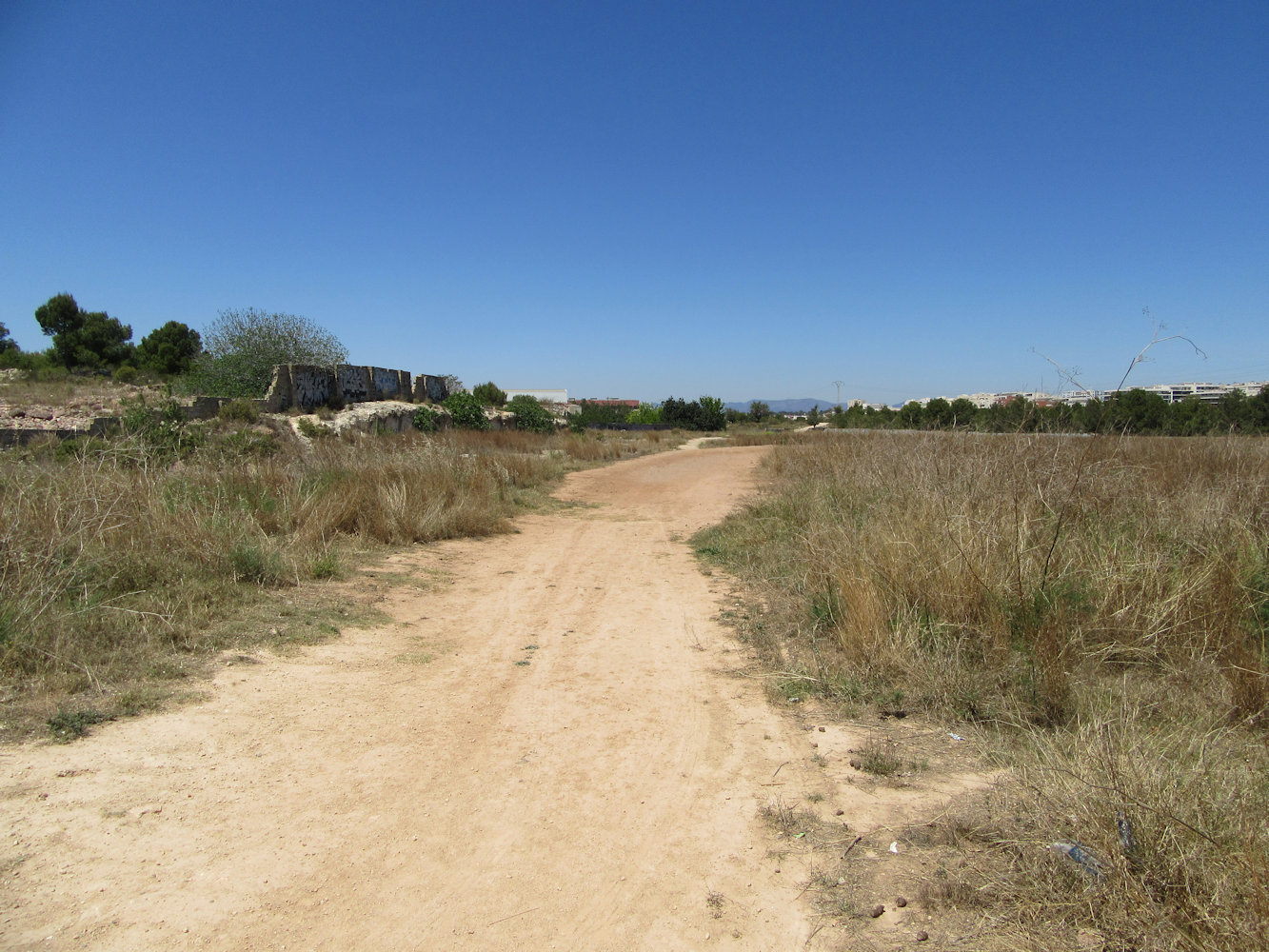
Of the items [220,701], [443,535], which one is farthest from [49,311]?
[220,701]

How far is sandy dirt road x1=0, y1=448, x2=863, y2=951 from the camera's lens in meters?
2.11

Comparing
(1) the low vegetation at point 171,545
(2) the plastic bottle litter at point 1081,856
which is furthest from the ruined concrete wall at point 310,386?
(2) the plastic bottle litter at point 1081,856

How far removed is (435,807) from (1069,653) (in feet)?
10.7

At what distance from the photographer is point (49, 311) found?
3425cm

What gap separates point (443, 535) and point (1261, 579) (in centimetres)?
729

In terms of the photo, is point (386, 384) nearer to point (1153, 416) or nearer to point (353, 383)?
point (353, 383)

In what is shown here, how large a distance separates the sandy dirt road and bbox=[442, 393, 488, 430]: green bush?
44.8ft

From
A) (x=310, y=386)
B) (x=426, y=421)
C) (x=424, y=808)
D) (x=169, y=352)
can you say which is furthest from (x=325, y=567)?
(x=169, y=352)

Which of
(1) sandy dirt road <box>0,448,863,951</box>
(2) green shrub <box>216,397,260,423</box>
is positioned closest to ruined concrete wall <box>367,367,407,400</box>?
(2) green shrub <box>216,397,260,423</box>

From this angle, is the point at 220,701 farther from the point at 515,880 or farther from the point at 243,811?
the point at 515,880

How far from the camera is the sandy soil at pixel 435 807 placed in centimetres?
211

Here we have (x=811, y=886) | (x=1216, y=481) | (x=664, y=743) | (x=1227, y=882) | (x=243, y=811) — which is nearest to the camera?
(x=1227, y=882)

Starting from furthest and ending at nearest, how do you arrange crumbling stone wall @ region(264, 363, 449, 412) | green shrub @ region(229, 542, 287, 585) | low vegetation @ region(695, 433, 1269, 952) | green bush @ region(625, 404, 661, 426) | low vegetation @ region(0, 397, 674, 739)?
green bush @ region(625, 404, 661, 426)
crumbling stone wall @ region(264, 363, 449, 412)
green shrub @ region(229, 542, 287, 585)
low vegetation @ region(0, 397, 674, 739)
low vegetation @ region(695, 433, 1269, 952)

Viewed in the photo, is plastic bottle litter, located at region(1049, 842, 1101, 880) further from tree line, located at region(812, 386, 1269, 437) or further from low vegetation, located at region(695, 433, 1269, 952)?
tree line, located at region(812, 386, 1269, 437)
